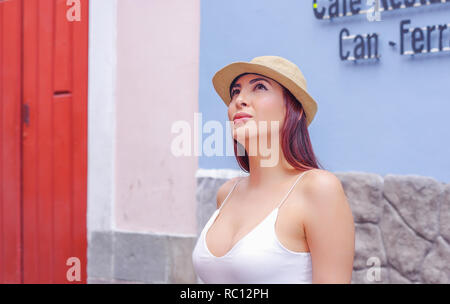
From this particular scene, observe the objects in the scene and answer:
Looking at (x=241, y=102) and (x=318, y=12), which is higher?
(x=318, y=12)

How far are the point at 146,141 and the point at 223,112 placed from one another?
846mm

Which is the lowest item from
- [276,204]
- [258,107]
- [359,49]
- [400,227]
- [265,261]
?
[400,227]

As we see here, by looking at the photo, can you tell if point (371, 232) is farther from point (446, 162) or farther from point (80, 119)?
point (80, 119)

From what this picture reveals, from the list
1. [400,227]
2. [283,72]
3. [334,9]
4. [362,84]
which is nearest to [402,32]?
[362,84]

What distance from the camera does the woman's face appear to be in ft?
7.06

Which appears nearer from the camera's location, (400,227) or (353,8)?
(400,227)

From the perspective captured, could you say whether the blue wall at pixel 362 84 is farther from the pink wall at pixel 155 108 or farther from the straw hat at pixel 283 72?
the straw hat at pixel 283 72

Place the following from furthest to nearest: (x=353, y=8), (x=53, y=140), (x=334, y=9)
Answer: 1. (x=53, y=140)
2. (x=334, y=9)
3. (x=353, y=8)

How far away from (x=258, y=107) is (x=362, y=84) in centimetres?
168

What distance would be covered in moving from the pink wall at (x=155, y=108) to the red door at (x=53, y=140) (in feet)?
1.46

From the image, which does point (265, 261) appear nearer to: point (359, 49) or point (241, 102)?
point (241, 102)

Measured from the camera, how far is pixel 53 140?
17.4ft

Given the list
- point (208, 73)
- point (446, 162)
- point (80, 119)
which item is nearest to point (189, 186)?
point (208, 73)

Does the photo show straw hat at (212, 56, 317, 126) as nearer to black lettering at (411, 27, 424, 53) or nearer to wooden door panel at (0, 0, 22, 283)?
black lettering at (411, 27, 424, 53)
